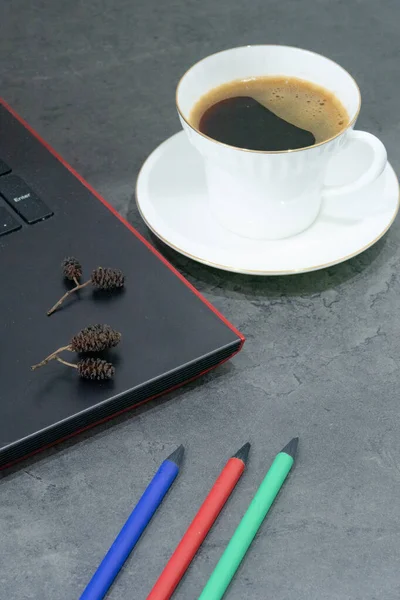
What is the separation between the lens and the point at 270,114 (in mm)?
716

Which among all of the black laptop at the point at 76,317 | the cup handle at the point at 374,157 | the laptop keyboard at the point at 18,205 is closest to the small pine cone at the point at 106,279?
the black laptop at the point at 76,317

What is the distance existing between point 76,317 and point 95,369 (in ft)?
0.22

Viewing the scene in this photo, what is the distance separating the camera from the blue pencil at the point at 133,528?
0.49 m

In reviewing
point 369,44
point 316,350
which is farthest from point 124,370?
point 369,44

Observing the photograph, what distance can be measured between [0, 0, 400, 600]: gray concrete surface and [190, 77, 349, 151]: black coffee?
0.39ft

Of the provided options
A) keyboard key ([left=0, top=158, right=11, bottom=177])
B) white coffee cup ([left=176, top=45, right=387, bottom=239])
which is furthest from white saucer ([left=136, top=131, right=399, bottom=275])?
keyboard key ([left=0, top=158, right=11, bottom=177])

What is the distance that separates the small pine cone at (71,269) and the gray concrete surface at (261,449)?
116 millimetres

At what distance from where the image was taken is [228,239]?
0.71m

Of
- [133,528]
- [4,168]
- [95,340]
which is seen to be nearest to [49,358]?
[95,340]

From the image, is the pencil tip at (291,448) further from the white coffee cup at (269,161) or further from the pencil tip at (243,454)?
the white coffee cup at (269,161)

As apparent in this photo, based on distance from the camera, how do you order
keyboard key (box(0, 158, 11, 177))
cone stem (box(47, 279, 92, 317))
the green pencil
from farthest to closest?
keyboard key (box(0, 158, 11, 177))
cone stem (box(47, 279, 92, 317))
the green pencil

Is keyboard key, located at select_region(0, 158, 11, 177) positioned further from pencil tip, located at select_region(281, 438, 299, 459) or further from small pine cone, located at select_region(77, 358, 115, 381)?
pencil tip, located at select_region(281, 438, 299, 459)

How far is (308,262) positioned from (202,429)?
184mm

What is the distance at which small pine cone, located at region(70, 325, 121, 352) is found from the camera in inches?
22.1
